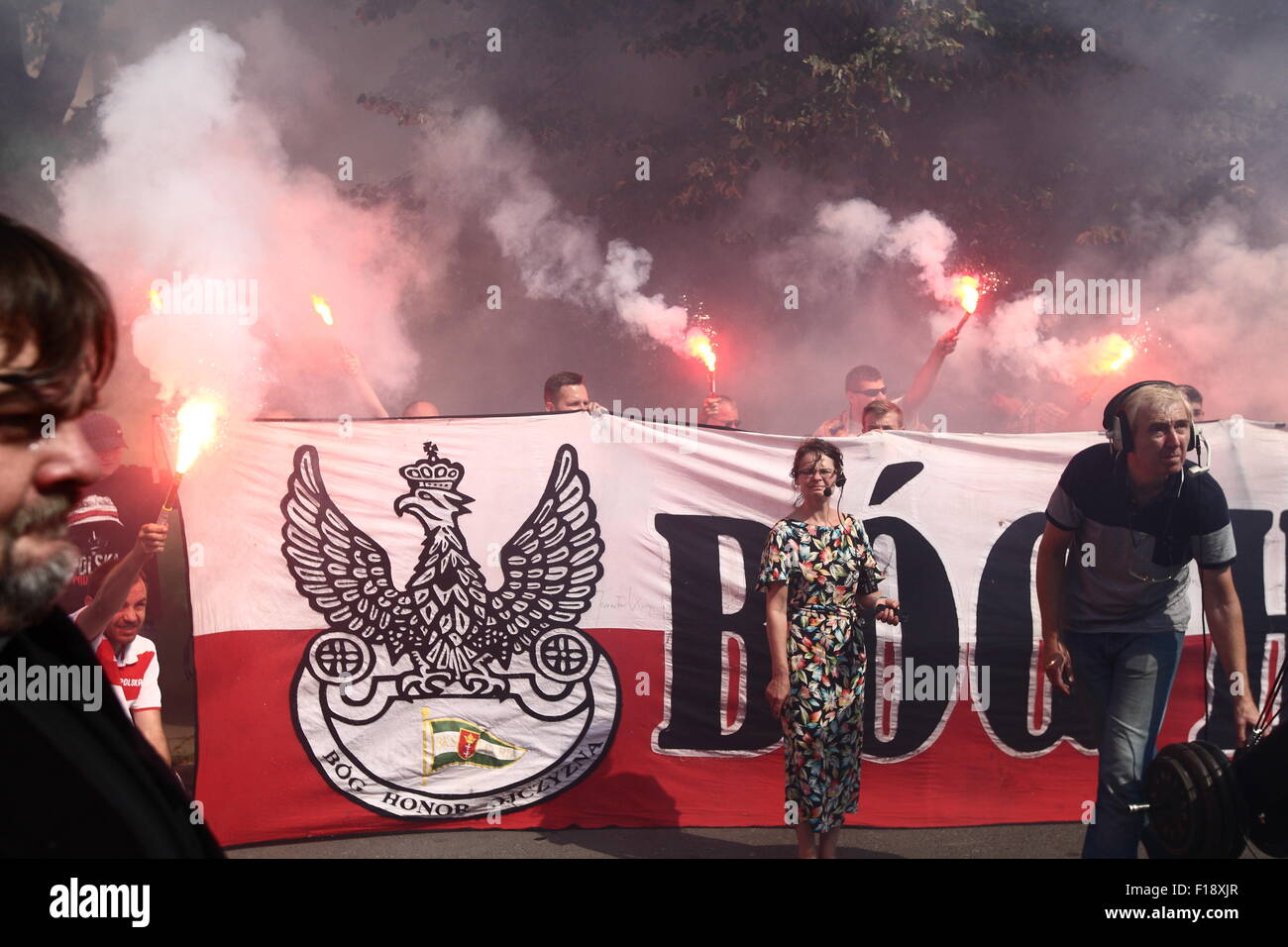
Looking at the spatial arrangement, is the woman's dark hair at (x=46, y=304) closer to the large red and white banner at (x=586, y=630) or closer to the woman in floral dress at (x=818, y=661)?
the woman in floral dress at (x=818, y=661)

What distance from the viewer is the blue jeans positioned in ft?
13.4

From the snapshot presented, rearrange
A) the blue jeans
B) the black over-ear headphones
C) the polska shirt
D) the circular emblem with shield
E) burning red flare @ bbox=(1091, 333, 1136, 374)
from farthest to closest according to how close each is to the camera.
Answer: burning red flare @ bbox=(1091, 333, 1136, 374)
the circular emblem with shield
the polska shirt
the black over-ear headphones
the blue jeans

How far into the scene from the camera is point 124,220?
9.70 m

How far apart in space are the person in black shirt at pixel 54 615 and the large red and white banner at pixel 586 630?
153 inches

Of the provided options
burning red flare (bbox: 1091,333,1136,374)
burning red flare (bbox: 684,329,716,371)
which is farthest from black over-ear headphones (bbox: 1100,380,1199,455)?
burning red flare (bbox: 684,329,716,371)

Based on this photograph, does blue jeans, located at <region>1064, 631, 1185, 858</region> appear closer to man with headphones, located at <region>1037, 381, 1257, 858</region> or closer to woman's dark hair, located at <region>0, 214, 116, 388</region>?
man with headphones, located at <region>1037, 381, 1257, 858</region>

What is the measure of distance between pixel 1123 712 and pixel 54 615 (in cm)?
393

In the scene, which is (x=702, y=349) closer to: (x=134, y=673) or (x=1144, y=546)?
(x=1144, y=546)

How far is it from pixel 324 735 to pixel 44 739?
412cm

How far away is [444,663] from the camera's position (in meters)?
5.25

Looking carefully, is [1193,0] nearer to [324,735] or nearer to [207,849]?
[324,735]

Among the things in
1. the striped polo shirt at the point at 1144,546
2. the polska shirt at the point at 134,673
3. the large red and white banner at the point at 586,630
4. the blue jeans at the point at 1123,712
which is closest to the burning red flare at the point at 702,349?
the large red and white banner at the point at 586,630

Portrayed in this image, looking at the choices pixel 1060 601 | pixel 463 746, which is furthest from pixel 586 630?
pixel 1060 601

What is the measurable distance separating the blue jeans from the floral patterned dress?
949mm
